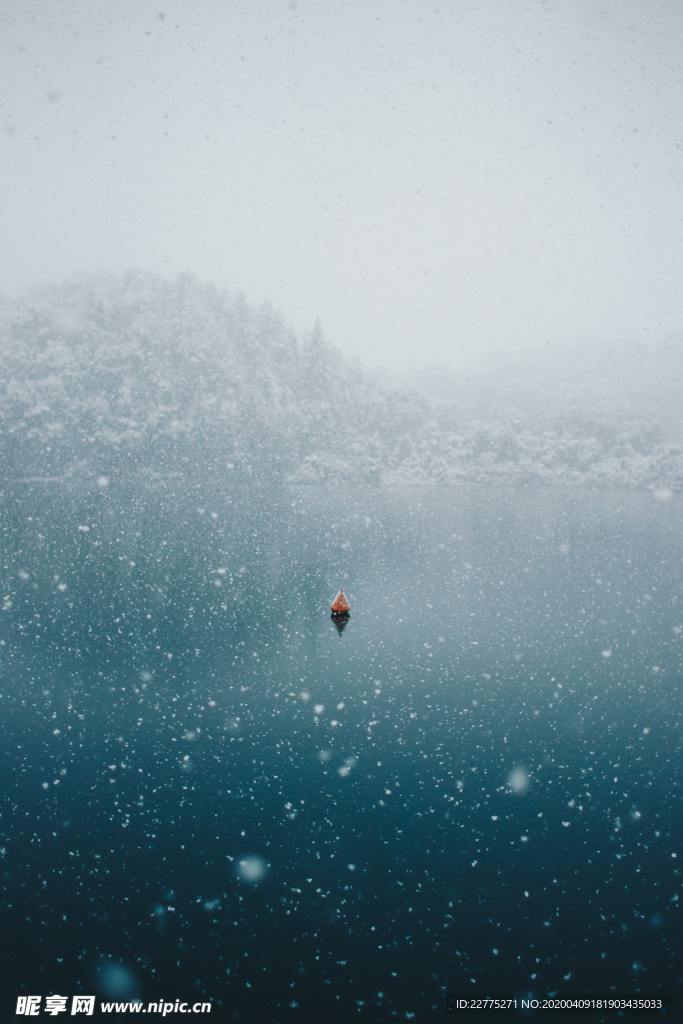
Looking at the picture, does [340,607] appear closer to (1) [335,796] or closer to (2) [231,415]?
(1) [335,796]

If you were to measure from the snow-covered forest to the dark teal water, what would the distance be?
312 ft

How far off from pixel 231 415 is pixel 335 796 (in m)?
128

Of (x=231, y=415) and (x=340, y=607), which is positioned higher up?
(x=231, y=415)

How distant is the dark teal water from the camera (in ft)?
27.5

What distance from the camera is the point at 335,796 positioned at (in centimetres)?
1259

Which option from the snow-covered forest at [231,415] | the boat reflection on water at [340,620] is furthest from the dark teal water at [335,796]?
the snow-covered forest at [231,415]

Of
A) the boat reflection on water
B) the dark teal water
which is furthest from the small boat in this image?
the dark teal water

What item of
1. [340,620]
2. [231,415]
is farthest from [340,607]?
[231,415]

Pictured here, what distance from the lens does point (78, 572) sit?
34.2 meters

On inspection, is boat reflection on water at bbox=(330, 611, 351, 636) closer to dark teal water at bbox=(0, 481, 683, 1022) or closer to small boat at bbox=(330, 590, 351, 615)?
small boat at bbox=(330, 590, 351, 615)

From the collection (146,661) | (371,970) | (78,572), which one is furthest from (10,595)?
(371,970)

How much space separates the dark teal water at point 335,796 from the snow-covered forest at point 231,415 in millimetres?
95161

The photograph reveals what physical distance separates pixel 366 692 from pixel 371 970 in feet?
32.2

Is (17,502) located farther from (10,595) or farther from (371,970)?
(371,970)
